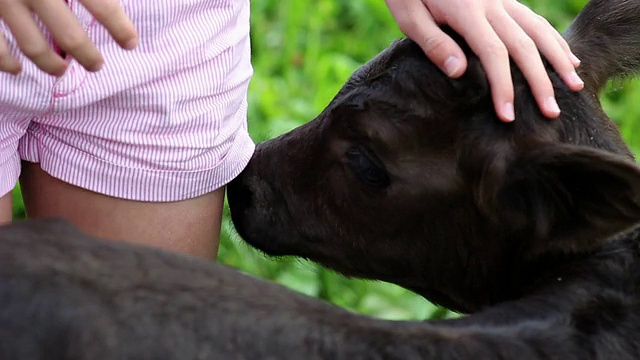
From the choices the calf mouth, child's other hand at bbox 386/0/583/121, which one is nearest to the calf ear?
child's other hand at bbox 386/0/583/121

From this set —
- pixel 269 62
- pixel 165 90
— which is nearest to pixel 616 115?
pixel 269 62

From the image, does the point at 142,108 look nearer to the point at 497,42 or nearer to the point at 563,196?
the point at 497,42

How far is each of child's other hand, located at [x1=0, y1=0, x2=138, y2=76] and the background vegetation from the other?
7.04 feet

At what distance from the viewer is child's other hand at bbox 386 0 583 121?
228 centimetres

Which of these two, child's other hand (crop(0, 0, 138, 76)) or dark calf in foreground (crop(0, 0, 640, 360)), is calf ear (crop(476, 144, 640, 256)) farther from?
child's other hand (crop(0, 0, 138, 76))

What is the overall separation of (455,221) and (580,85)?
15.4 inches

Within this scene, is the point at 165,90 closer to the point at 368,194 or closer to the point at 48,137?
the point at 48,137

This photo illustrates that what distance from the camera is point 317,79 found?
510 cm

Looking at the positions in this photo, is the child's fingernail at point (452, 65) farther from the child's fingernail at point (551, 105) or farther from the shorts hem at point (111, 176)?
the shorts hem at point (111, 176)

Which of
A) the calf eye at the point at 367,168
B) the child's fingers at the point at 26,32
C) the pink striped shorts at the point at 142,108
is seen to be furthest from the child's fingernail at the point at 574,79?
the child's fingers at the point at 26,32

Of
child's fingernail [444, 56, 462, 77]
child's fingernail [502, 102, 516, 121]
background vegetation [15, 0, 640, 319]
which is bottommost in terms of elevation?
background vegetation [15, 0, 640, 319]

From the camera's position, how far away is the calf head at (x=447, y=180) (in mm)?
2217

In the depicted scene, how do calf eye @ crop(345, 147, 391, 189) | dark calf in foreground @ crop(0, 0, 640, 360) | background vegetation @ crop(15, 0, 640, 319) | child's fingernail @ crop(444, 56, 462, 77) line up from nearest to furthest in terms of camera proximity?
dark calf in foreground @ crop(0, 0, 640, 360) → child's fingernail @ crop(444, 56, 462, 77) → calf eye @ crop(345, 147, 391, 189) → background vegetation @ crop(15, 0, 640, 319)

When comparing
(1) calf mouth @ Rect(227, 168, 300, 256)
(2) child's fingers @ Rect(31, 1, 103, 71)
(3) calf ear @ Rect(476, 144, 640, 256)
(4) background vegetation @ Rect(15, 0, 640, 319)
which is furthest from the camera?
(4) background vegetation @ Rect(15, 0, 640, 319)
